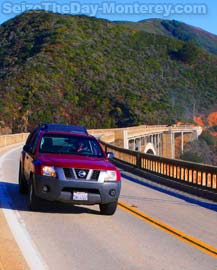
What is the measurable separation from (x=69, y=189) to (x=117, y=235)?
165 centimetres

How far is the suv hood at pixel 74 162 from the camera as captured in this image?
10.5 metres

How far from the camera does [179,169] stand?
698 inches

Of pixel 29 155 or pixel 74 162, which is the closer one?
pixel 74 162

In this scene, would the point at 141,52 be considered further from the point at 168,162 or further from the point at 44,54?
the point at 168,162

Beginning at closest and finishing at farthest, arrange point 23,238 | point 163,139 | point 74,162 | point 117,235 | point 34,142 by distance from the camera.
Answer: point 23,238 < point 117,235 < point 74,162 < point 34,142 < point 163,139

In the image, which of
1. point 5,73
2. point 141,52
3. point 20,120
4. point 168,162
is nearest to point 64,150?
point 168,162

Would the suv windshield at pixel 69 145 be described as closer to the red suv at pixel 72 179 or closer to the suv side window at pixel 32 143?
the red suv at pixel 72 179

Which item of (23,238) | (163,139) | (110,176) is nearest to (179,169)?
(110,176)

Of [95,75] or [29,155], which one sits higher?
[95,75]

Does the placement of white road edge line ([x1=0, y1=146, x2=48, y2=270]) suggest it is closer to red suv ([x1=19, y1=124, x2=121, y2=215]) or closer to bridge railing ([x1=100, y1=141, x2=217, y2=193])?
red suv ([x1=19, y1=124, x2=121, y2=215])

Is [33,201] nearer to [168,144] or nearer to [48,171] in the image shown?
[48,171]

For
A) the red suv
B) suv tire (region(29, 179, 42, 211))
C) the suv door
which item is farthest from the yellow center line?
the suv door

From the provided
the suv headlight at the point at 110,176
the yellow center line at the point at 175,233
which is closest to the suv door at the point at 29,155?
the suv headlight at the point at 110,176

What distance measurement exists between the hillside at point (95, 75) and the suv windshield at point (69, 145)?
63.9m
